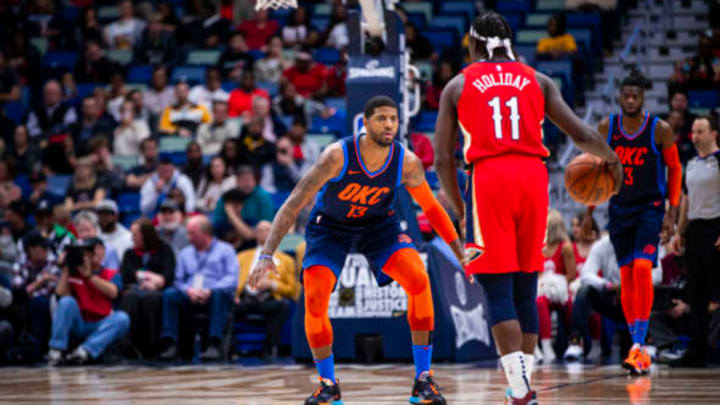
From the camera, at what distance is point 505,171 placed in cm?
542

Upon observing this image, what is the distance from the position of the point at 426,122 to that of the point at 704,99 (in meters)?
3.42

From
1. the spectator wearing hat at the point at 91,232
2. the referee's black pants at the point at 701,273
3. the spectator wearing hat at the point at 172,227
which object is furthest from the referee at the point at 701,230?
the spectator wearing hat at the point at 91,232

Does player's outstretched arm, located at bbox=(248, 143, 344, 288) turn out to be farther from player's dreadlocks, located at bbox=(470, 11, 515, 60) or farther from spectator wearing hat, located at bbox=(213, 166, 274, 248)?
spectator wearing hat, located at bbox=(213, 166, 274, 248)

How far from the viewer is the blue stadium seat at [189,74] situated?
17053mm

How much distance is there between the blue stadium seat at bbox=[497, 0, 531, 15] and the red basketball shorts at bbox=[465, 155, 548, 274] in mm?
11906

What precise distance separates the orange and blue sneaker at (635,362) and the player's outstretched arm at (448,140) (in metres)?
3.28

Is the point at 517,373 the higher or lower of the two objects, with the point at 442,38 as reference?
lower

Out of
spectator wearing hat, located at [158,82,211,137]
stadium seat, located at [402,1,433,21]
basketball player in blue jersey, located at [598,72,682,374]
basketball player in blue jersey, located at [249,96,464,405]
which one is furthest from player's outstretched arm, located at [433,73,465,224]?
stadium seat, located at [402,1,433,21]

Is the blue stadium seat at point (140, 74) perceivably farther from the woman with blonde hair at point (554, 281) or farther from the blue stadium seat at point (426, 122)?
the woman with blonde hair at point (554, 281)

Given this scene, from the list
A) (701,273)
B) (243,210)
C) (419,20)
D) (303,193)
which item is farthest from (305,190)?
(419,20)

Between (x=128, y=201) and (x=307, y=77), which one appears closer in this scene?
(x=128, y=201)

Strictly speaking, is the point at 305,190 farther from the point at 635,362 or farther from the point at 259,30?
the point at 259,30

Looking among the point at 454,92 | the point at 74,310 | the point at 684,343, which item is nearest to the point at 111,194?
the point at 74,310

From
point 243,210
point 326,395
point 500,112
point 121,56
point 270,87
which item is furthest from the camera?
point 121,56
